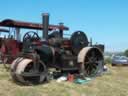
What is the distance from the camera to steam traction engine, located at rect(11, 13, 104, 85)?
37.7 feet

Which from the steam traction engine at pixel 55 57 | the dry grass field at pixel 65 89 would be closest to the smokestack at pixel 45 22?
the steam traction engine at pixel 55 57

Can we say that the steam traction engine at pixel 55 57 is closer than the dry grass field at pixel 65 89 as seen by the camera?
No

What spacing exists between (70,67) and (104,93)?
2.93m

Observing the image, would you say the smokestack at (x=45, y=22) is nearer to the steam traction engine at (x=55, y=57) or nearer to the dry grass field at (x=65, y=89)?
the steam traction engine at (x=55, y=57)

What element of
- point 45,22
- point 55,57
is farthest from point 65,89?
point 45,22

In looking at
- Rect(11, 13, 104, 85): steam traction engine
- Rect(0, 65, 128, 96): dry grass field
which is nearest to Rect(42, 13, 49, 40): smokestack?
Rect(11, 13, 104, 85): steam traction engine

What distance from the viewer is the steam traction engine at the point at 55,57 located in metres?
11.5

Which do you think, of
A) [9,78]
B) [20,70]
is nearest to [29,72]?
[20,70]

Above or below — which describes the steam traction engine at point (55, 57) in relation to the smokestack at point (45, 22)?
below

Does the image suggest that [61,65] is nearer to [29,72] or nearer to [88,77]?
[88,77]

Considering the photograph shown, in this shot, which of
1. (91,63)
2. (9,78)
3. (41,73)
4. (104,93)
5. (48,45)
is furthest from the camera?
(91,63)

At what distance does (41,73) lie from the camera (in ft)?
38.0

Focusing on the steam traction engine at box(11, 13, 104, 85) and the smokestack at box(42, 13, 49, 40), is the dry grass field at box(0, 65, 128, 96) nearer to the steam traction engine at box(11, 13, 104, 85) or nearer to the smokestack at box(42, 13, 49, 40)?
the steam traction engine at box(11, 13, 104, 85)

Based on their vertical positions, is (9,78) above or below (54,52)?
below
